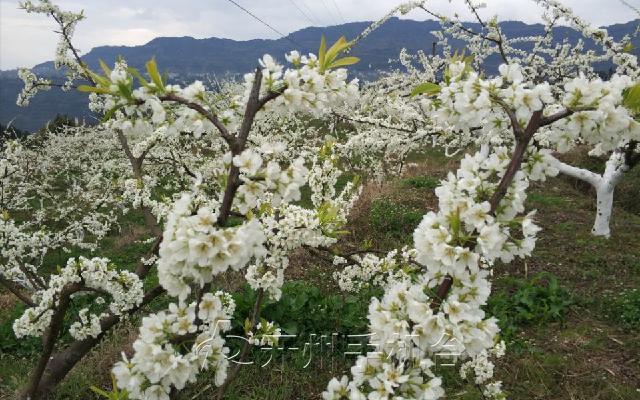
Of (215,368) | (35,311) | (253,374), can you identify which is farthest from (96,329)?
(215,368)

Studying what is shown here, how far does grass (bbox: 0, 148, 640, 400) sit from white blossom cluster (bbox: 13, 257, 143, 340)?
88cm

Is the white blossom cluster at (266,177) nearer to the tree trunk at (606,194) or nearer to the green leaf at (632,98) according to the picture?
the green leaf at (632,98)

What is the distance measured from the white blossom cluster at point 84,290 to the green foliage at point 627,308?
17.0 feet

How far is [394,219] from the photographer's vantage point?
9.02 metres

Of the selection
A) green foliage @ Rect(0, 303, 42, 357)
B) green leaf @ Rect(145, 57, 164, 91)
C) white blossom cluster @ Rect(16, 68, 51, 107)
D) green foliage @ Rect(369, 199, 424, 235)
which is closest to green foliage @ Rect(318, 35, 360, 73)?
green leaf @ Rect(145, 57, 164, 91)

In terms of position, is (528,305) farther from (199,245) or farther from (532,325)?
(199,245)

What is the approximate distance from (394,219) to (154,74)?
24.7ft

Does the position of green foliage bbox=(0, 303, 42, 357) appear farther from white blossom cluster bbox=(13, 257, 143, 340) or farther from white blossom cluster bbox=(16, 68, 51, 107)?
white blossom cluster bbox=(16, 68, 51, 107)

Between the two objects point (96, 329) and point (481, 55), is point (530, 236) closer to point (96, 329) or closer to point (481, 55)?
point (96, 329)

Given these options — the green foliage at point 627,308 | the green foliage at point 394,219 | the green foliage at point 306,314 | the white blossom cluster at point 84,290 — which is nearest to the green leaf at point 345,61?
A: the white blossom cluster at point 84,290

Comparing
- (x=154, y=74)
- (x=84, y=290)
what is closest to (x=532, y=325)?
(x=84, y=290)

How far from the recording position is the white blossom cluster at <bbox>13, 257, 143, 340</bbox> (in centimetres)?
339

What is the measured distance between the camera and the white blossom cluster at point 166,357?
5.74ft

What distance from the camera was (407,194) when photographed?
425 inches
